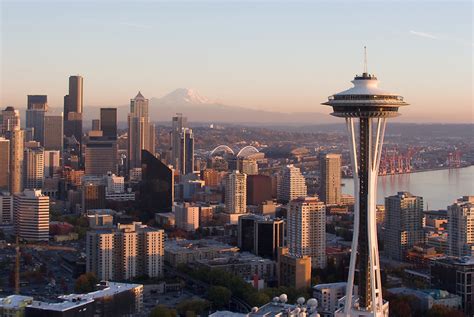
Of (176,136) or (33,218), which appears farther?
(176,136)

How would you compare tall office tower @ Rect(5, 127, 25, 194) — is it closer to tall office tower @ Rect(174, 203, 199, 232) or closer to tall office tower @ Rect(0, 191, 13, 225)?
tall office tower @ Rect(0, 191, 13, 225)

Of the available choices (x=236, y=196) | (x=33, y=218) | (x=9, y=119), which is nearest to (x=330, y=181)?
(x=236, y=196)

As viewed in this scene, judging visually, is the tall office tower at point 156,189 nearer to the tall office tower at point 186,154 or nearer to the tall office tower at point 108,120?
the tall office tower at point 186,154

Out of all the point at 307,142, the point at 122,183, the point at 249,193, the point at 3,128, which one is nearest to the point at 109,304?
the point at 249,193

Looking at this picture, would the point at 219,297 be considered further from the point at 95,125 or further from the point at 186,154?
the point at 95,125

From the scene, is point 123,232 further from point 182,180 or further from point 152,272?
point 182,180

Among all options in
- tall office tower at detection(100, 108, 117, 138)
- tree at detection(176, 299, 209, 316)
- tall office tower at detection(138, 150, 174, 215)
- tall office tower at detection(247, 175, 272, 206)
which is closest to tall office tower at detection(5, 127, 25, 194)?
tall office tower at detection(138, 150, 174, 215)
